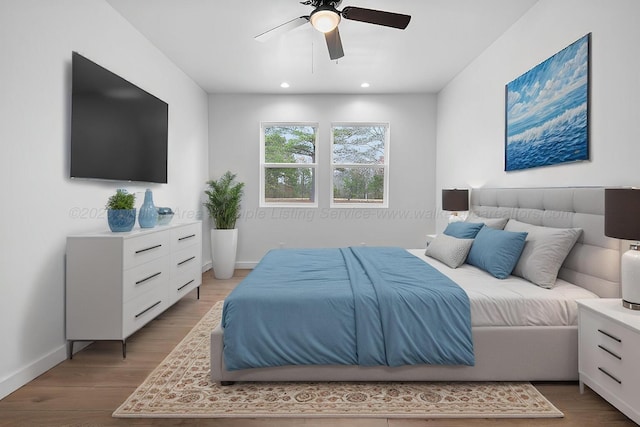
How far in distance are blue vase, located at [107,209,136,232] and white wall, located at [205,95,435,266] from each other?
284 centimetres

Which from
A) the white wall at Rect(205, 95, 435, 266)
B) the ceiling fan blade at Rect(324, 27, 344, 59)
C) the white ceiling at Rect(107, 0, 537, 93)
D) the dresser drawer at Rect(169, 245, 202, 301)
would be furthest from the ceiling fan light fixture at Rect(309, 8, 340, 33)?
the white wall at Rect(205, 95, 435, 266)

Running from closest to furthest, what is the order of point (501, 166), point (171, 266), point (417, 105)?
point (171, 266), point (501, 166), point (417, 105)

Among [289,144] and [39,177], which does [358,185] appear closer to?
[289,144]

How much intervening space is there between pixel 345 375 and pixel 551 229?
172 cm

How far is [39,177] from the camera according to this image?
2.27 meters

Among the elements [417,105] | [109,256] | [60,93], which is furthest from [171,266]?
[417,105]

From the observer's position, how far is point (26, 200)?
217 cm

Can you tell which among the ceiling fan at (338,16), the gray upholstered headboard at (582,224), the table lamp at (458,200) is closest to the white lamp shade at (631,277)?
the gray upholstered headboard at (582,224)

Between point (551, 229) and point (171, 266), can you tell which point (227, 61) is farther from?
point (551, 229)

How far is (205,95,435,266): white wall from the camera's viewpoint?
542cm

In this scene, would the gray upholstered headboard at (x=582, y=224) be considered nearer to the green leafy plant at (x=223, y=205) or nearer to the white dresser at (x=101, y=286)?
the white dresser at (x=101, y=286)

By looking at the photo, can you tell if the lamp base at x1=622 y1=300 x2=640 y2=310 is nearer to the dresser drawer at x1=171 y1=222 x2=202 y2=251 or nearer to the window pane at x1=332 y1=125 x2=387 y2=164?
the dresser drawer at x1=171 y1=222 x2=202 y2=251

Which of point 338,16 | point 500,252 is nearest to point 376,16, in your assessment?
point 338,16

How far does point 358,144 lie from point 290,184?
122cm
